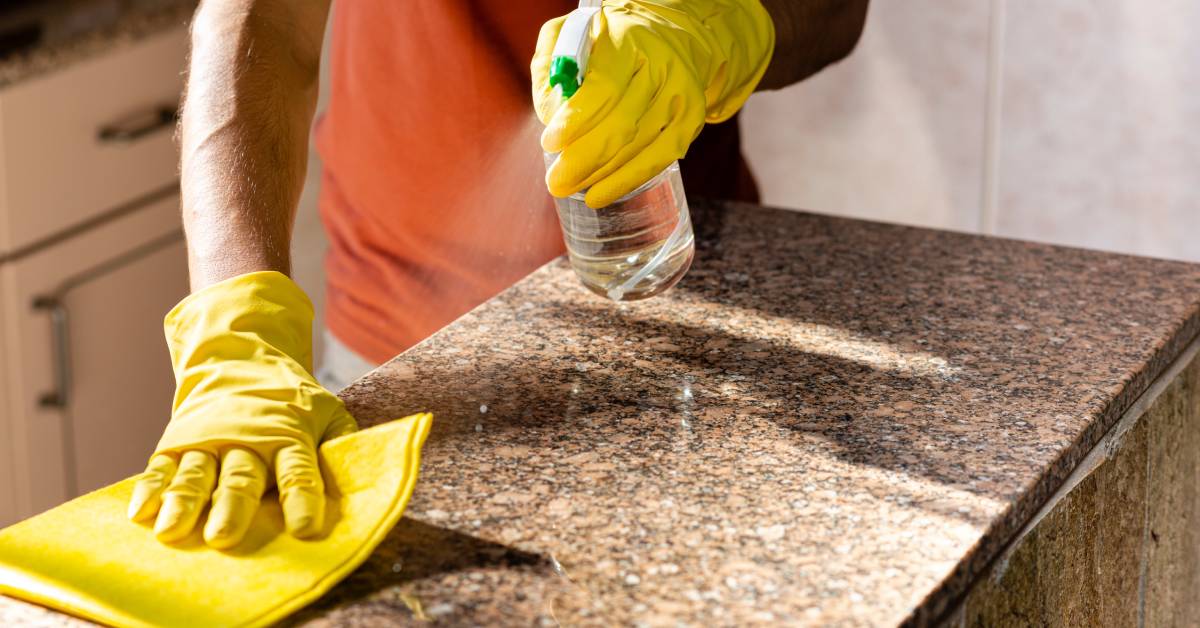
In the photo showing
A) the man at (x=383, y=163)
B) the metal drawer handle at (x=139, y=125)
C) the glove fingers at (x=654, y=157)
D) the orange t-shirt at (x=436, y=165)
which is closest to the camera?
the man at (x=383, y=163)

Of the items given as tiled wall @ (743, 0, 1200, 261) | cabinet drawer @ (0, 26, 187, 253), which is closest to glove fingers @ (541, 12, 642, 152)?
tiled wall @ (743, 0, 1200, 261)

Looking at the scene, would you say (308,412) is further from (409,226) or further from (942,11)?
(942,11)

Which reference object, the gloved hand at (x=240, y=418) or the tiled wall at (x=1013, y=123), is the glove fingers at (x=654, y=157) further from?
the tiled wall at (x=1013, y=123)

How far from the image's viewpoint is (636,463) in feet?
2.72

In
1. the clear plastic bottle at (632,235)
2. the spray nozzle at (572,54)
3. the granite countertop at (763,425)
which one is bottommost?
the granite countertop at (763,425)

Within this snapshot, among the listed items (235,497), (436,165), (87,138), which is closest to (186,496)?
(235,497)

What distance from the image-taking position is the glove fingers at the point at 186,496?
742 millimetres

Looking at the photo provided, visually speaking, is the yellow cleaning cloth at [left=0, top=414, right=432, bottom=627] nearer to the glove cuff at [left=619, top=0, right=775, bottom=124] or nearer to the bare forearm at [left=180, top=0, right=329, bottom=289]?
the bare forearm at [left=180, top=0, right=329, bottom=289]

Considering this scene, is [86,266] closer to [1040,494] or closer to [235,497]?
[235,497]

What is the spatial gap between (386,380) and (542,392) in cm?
12

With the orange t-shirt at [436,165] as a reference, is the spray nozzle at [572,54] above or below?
above

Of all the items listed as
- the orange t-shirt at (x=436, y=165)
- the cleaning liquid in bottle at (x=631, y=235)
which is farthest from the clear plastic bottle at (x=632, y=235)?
the orange t-shirt at (x=436, y=165)

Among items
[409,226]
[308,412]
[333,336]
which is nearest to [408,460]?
[308,412]

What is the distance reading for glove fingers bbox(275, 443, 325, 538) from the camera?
74cm
